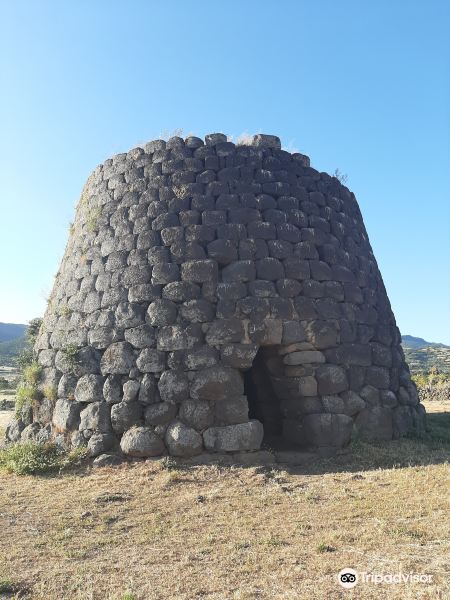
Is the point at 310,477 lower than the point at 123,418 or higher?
lower

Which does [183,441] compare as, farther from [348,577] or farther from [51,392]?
[348,577]

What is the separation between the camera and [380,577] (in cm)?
382

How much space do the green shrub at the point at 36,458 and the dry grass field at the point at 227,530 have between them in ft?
0.64

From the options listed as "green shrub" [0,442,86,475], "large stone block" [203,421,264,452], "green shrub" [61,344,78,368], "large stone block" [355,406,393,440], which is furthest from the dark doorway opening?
"green shrub" [0,442,86,475]

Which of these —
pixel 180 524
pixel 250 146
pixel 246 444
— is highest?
pixel 250 146

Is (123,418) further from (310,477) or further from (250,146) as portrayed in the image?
(250,146)

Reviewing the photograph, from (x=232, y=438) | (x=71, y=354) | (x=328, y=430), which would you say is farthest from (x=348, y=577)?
(x=71, y=354)

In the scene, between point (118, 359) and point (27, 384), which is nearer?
point (118, 359)

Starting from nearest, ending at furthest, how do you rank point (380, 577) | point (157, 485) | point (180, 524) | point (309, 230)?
point (380, 577) < point (180, 524) < point (157, 485) < point (309, 230)

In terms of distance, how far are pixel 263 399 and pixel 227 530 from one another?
5.48 m

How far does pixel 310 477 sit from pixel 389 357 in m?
3.45

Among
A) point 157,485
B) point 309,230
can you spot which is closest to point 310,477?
point 157,485

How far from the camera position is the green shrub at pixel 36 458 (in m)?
7.87

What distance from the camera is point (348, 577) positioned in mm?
3873
